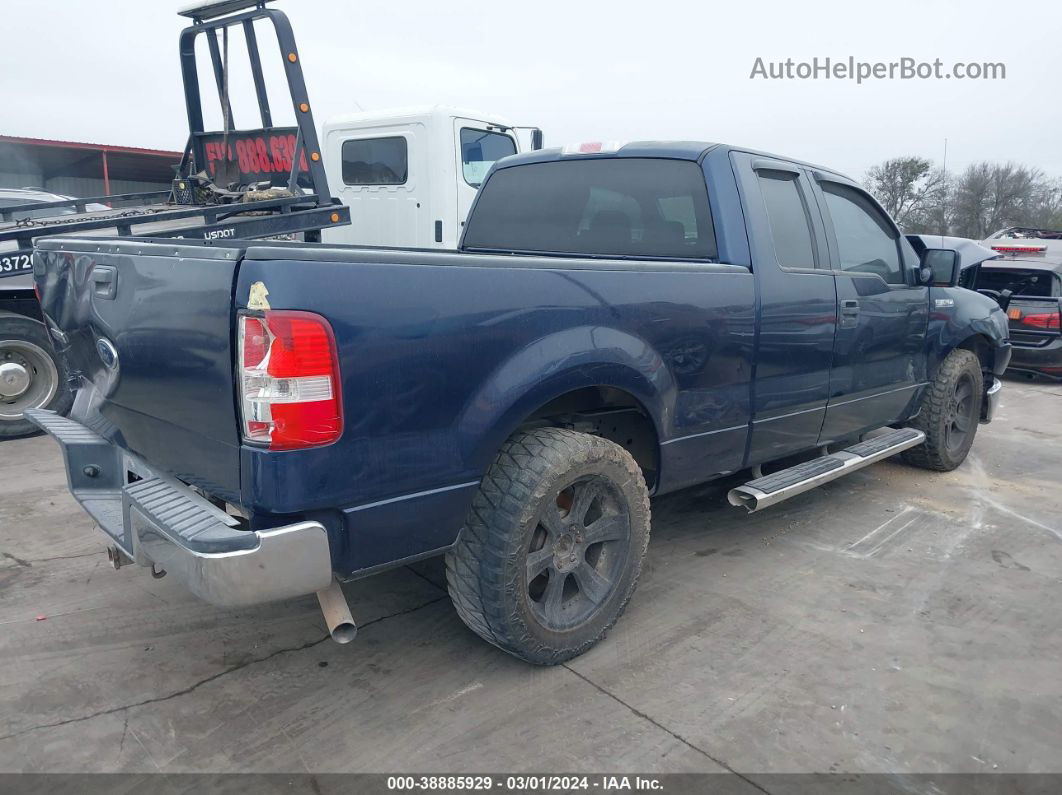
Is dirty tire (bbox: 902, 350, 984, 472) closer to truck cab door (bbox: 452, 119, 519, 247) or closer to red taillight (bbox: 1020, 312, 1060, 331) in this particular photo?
red taillight (bbox: 1020, 312, 1060, 331)

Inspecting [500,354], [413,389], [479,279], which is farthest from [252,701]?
[479,279]

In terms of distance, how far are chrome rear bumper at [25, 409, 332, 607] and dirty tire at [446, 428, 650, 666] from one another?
0.57 m

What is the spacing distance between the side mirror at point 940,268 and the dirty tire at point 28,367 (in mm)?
5800

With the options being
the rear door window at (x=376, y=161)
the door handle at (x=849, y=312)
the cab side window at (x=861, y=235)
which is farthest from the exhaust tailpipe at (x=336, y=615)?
the rear door window at (x=376, y=161)

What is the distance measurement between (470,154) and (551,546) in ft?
22.9

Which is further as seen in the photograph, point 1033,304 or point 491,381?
point 1033,304

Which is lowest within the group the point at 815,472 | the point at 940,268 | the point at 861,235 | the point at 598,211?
the point at 815,472

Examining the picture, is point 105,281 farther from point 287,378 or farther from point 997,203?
point 997,203

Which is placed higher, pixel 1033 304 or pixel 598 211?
pixel 598 211

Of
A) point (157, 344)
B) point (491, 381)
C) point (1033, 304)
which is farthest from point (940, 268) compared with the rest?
point (1033, 304)

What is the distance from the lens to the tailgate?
2.21 metres

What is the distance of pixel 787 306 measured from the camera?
3.65m

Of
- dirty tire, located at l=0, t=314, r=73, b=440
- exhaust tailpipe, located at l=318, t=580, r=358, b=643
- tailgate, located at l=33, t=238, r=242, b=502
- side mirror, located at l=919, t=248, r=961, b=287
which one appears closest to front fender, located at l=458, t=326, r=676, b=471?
exhaust tailpipe, located at l=318, t=580, r=358, b=643

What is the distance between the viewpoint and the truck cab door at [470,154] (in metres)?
8.80
